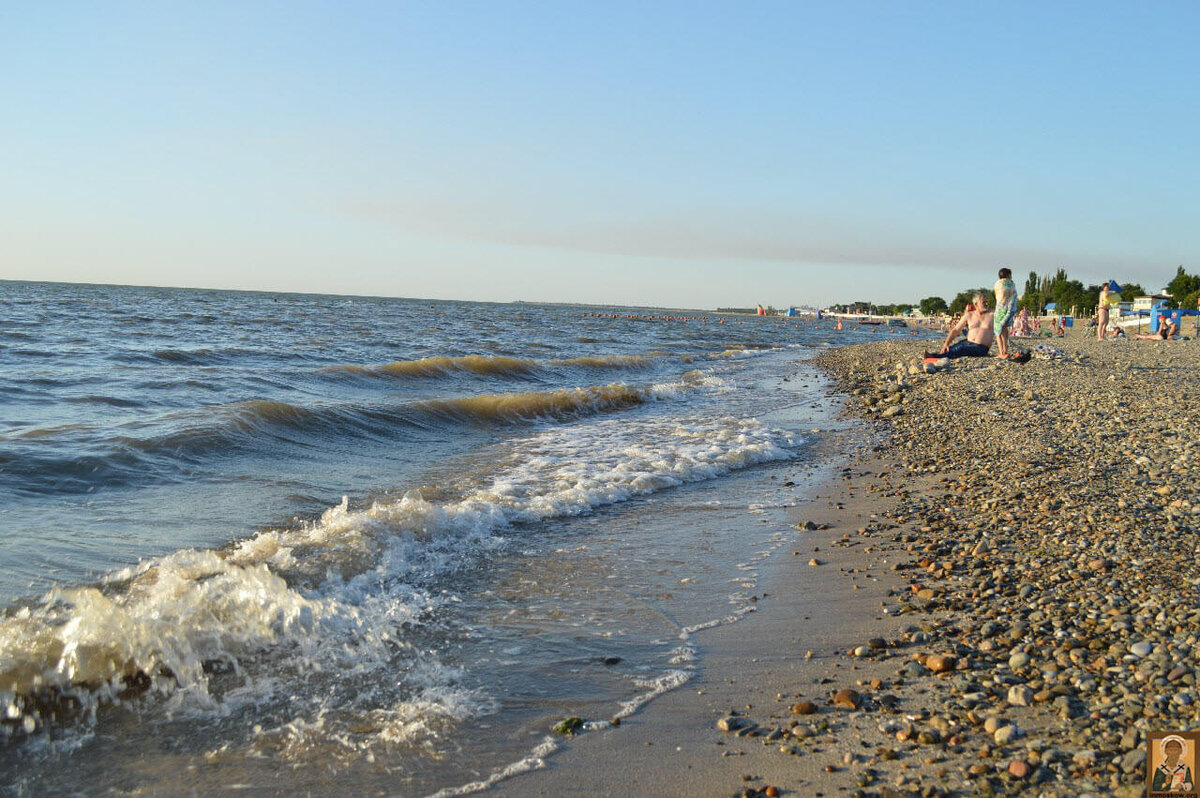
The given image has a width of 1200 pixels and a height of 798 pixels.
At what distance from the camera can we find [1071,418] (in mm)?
12367

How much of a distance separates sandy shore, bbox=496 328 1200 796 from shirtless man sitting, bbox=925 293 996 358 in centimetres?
596

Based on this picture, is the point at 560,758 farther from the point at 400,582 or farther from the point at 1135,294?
the point at 1135,294

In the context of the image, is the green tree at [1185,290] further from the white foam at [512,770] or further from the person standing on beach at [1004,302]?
the white foam at [512,770]

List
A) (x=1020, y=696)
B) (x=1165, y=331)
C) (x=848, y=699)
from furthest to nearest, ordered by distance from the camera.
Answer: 1. (x=1165, y=331)
2. (x=848, y=699)
3. (x=1020, y=696)

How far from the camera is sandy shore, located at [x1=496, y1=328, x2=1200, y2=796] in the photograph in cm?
350

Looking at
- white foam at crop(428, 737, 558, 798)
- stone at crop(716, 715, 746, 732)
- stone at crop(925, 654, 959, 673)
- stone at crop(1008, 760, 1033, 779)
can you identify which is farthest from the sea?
stone at crop(1008, 760, 1033, 779)

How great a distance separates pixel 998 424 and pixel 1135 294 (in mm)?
100548

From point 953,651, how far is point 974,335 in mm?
13443

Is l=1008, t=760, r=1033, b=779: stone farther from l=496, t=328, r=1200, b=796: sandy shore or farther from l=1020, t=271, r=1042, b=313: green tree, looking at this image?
l=1020, t=271, r=1042, b=313: green tree

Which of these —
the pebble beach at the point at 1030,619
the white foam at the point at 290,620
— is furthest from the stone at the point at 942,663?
the white foam at the point at 290,620

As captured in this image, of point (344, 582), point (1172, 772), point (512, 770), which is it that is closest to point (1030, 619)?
point (1172, 772)

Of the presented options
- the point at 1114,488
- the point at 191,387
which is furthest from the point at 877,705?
the point at 191,387

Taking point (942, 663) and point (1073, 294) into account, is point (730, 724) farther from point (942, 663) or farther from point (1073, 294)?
point (1073, 294)

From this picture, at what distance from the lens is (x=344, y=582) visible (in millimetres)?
6199
